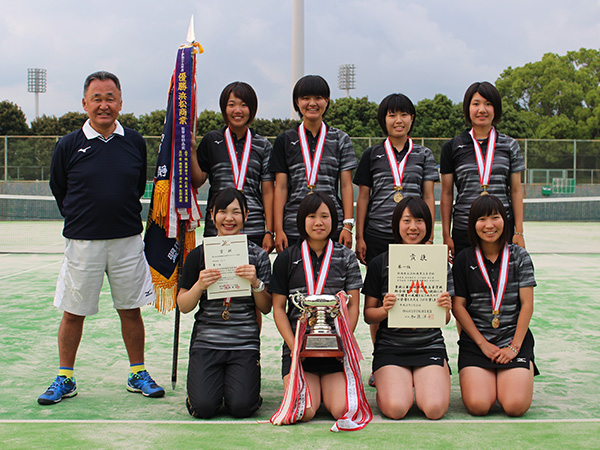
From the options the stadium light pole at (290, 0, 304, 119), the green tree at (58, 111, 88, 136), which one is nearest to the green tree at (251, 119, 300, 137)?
the green tree at (58, 111, 88, 136)

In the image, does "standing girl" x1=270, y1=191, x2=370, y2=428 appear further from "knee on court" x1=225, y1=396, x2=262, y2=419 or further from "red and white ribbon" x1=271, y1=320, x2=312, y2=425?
"knee on court" x1=225, y1=396, x2=262, y2=419

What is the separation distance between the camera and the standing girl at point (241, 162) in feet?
12.5

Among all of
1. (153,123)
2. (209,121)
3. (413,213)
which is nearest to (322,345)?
(413,213)

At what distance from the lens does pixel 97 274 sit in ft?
12.0

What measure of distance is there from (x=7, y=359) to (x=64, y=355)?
934 millimetres

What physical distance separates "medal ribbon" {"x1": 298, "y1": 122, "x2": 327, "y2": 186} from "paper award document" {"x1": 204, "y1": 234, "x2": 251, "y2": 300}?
2.10 ft

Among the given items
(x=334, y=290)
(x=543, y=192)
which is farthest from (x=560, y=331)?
(x=543, y=192)

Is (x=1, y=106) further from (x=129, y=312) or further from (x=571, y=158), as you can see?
(x=129, y=312)

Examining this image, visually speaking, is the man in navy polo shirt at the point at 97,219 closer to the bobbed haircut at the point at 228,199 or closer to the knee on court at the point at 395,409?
the bobbed haircut at the point at 228,199

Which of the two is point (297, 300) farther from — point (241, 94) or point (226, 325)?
point (241, 94)

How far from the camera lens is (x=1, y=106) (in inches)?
1690

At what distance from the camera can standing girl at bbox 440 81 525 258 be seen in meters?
3.83

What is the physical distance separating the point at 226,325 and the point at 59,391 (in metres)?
0.99

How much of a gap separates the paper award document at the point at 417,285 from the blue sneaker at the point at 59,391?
1.84m
